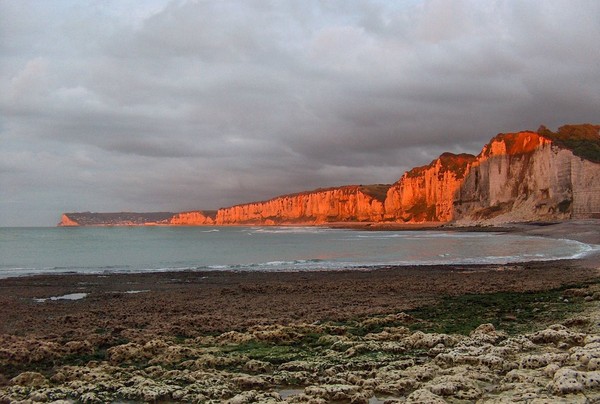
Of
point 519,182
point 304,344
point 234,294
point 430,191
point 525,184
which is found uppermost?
point 430,191

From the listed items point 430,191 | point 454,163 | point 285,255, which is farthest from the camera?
point 430,191

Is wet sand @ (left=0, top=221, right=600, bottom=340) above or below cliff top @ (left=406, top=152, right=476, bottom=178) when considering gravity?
below

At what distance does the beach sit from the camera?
23.3ft

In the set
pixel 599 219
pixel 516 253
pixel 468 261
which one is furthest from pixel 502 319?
pixel 599 219

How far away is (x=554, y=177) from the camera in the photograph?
82562 mm

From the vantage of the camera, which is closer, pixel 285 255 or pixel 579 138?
pixel 285 255

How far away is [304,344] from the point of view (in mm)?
10180

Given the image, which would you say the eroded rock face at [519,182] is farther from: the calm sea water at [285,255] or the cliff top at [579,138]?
the calm sea water at [285,255]

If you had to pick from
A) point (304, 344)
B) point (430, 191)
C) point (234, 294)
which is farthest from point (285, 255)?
point (430, 191)

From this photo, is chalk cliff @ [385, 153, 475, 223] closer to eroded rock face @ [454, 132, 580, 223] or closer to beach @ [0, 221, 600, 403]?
eroded rock face @ [454, 132, 580, 223]

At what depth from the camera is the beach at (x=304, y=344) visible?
23.3 ft

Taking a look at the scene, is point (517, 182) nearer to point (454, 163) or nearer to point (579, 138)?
point (579, 138)

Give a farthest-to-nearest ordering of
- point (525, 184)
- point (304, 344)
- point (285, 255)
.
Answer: point (525, 184) < point (285, 255) < point (304, 344)

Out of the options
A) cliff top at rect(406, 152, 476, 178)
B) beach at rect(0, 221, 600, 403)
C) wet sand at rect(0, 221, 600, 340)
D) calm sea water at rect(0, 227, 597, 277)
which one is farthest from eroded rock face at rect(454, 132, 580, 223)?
beach at rect(0, 221, 600, 403)
